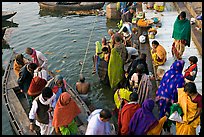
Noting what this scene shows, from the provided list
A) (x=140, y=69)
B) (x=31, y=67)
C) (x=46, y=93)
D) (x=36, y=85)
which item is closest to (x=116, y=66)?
(x=140, y=69)

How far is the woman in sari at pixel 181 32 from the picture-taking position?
28.7 feet

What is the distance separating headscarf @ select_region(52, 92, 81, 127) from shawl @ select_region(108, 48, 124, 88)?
9.01ft

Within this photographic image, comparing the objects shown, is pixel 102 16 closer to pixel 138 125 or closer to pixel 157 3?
pixel 157 3

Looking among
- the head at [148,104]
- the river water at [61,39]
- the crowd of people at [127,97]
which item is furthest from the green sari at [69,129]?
the river water at [61,39]

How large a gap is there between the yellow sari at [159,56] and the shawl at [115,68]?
1142mm

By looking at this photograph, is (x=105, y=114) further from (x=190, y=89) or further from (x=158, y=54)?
(x=158, y=54)

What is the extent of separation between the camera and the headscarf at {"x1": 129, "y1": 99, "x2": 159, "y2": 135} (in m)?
5.75

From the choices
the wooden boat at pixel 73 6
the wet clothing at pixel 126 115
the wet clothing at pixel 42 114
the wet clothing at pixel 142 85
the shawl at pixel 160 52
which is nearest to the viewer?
the wet clothing at pixel 126 115

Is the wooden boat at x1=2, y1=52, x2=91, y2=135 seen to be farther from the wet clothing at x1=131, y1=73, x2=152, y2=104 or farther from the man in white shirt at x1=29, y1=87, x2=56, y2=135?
the wet clothing at x1=131, y1=73, x2=152, y2=104

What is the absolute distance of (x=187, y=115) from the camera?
591cm

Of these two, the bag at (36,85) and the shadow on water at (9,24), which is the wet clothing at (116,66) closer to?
the bag at (36,85)

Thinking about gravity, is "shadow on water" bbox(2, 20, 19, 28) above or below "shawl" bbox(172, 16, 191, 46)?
below

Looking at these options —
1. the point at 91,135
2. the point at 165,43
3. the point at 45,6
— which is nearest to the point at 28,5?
the point at 45,6

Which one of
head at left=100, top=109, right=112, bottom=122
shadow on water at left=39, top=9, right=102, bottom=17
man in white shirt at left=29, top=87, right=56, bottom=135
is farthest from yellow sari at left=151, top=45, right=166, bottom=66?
shadow on water at left=39, top=9, right=102, bottom=17
